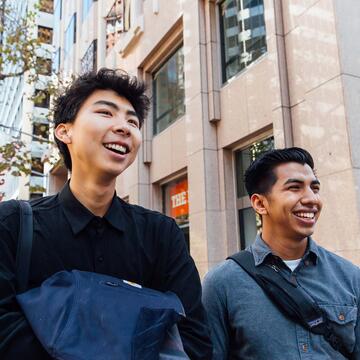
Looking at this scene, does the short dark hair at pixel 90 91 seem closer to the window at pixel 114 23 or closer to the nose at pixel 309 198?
the nose at pixel 309 198

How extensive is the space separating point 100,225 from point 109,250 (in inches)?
4.9

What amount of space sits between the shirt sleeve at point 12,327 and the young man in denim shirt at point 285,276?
3.21ft

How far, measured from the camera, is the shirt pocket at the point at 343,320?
2023 millimetres

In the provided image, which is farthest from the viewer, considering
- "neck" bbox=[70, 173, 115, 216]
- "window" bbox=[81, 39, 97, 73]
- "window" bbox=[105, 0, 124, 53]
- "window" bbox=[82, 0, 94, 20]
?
"window" bbox=[82, 0, 94, 20]

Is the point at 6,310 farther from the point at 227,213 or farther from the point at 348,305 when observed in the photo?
the point at 227,213

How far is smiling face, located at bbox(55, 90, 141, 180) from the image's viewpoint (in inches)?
71.5

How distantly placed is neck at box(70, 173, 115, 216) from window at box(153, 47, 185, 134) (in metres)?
8.60

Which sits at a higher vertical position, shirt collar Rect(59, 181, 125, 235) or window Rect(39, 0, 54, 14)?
window Rect(39, 0, 54, 14)

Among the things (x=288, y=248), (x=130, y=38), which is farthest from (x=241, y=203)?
(x=130, y=38)

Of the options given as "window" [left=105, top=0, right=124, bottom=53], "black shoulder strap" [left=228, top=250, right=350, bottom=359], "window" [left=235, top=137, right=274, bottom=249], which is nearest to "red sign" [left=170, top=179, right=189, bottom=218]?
"window" [left=235, top=137, right=274, bottom=249]

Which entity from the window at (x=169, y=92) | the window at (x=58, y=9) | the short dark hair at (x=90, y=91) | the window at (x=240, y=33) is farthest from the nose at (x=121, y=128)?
the window at (x=58, y=9)

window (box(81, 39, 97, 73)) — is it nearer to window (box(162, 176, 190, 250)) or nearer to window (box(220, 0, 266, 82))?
window (box(162, 176, 190, 250))

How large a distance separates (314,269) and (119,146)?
1236mm

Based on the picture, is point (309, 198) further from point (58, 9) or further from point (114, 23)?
point (58, 9)
